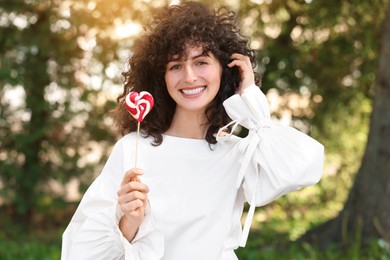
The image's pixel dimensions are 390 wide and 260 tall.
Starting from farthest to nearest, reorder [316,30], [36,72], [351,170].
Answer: [351,170]
[36,72]
[316,30]

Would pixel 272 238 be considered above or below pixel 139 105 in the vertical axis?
below

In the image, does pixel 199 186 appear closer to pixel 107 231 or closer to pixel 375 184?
pixel 107 231

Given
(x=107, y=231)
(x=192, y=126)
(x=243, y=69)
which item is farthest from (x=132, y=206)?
(x=243, y=69)

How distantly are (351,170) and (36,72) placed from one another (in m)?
4.54

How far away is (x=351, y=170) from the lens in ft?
31.4

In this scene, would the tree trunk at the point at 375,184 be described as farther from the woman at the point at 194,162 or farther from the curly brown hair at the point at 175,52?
the woman at the point at 194,162

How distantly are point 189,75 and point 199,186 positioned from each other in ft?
1.31

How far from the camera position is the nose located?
2463mm

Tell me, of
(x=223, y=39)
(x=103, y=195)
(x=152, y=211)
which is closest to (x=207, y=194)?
(x=152, y=211)

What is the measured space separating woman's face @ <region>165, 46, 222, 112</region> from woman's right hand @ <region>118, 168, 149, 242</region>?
418mm

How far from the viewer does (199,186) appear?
2.45m

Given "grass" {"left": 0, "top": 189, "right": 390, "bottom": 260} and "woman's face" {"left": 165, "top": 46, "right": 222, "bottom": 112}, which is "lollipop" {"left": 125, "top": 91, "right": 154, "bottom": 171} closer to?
"woman's face" {"left": 165, "top": 46, "right": 222, "bottom": 112}

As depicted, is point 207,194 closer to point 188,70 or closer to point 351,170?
point 188,70

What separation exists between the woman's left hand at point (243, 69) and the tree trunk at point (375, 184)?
3.02m
